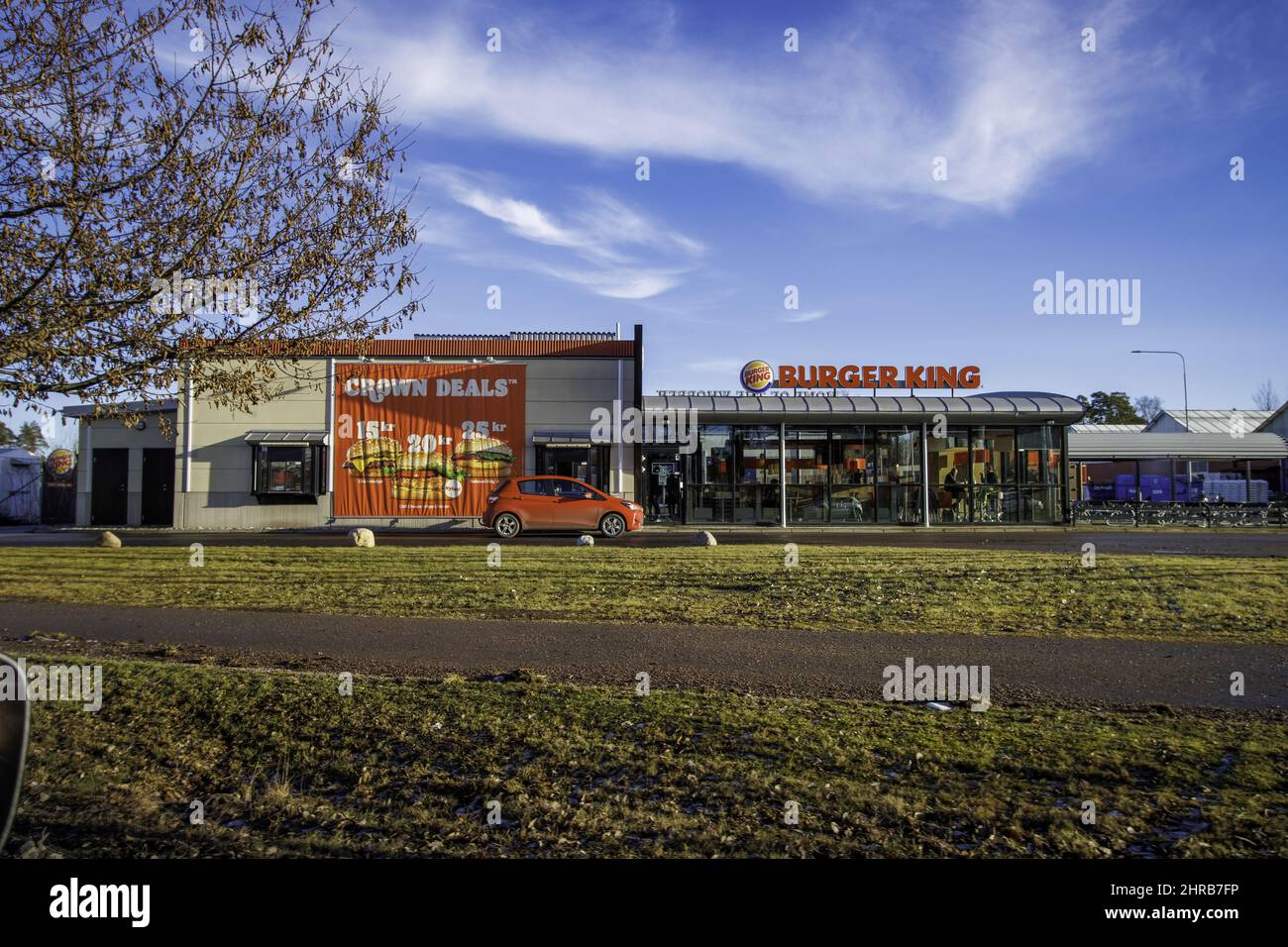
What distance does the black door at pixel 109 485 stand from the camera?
30.1m

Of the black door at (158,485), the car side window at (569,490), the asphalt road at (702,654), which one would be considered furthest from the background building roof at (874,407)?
the asphalt road at (702,654)

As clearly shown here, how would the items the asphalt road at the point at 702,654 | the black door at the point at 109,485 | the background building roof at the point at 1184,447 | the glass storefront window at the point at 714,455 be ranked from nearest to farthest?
the asphalt road at the point at 702,654
the glass storefront window at the point at 714,455
the black door at the point at 109,485
the background building roof at the point at 1184,447

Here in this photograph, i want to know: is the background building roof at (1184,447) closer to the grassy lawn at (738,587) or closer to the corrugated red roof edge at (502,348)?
the corrugated red roof edge at (502,348)

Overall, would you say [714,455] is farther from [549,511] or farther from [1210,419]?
[1210,419]

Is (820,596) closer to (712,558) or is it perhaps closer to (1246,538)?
(712,558)

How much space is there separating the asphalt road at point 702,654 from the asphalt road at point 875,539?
8427mm

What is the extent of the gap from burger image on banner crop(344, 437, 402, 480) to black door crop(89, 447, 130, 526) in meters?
8.55

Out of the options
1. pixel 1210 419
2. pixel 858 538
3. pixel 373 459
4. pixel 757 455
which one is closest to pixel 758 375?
pixel 757 455

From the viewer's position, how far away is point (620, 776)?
4.41 m

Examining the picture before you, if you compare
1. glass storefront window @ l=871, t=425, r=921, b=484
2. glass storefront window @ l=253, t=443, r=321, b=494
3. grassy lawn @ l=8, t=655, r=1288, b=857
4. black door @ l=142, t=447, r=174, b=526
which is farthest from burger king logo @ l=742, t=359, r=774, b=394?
grassy lawn @ l=8, t=655, r=1288, b=857

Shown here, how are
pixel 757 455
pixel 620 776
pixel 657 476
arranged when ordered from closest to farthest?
pixel 620 776 < pixel 757 455 < pixel 657 476

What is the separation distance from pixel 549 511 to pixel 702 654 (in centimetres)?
1459
